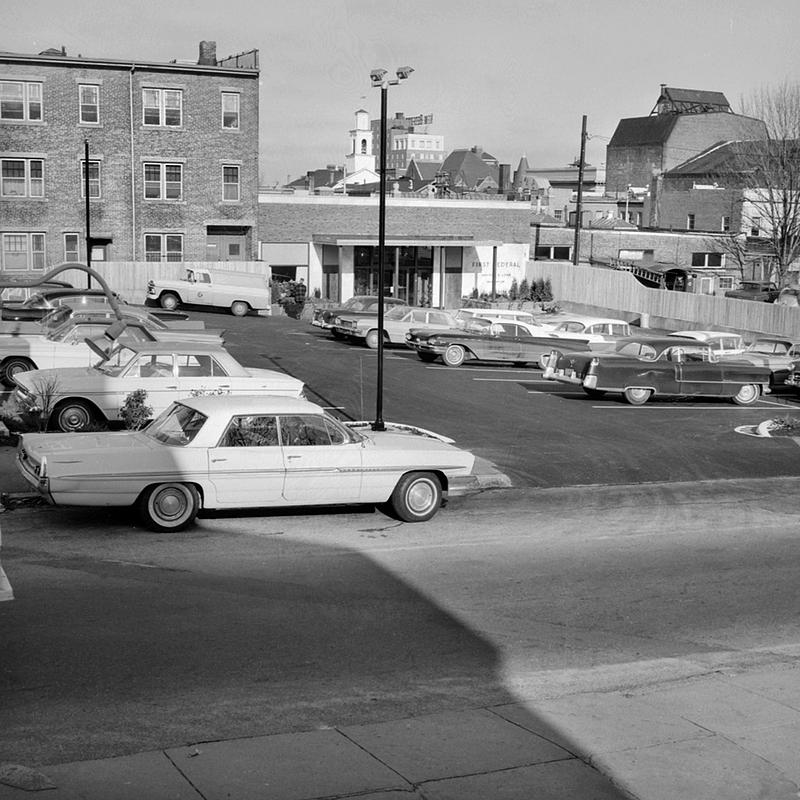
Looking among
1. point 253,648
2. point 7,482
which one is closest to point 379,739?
point 253,648

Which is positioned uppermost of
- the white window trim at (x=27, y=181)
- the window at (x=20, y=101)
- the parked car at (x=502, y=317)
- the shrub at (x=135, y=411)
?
the window at (x=20, y=101)

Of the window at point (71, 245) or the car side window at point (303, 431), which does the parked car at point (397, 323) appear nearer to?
the window at point (71, 245)

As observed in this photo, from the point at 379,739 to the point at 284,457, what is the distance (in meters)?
5.84

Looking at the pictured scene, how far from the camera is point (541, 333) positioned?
3303 centimetres

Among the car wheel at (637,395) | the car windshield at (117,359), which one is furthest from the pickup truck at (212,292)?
the car windshield at (117,359)

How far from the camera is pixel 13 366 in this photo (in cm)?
2084

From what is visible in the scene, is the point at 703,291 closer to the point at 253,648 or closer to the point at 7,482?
the point at 7,482

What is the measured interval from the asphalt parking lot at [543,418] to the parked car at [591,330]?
219cm

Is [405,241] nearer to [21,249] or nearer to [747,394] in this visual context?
[21,249]

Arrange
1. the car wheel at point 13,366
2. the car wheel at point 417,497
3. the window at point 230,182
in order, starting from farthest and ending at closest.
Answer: the window at point 230,182 → the car wheel at point 13,366 → the car wheel at point 417,497

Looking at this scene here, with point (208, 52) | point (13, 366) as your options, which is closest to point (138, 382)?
point (13, 366)

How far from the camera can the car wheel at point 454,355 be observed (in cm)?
3094

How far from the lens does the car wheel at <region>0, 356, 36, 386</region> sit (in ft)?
67.8

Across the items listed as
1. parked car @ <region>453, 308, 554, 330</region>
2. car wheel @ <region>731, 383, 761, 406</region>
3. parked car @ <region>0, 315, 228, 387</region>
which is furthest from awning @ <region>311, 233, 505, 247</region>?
parked car @ <region>0, 315, 228, 387</region>
